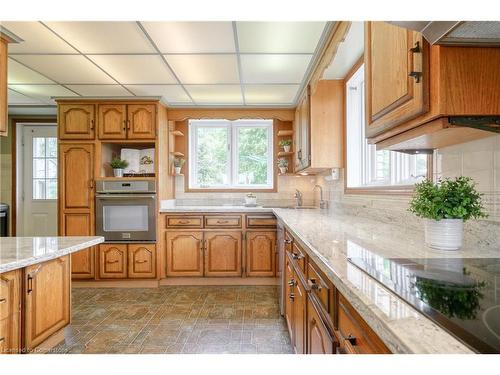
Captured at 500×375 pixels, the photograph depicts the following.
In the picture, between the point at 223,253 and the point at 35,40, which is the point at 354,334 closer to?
the point at 35,40

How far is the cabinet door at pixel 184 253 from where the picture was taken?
12.6 feet

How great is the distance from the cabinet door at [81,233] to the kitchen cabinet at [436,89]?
11.8ft

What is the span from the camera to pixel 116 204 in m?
3.78

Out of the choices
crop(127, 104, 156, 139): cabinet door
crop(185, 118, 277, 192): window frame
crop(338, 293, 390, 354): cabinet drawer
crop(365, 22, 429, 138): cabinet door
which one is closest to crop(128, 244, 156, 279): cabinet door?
crop(185, 118, 277, 192): window frame

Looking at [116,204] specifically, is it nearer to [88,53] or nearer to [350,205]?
[88,53]

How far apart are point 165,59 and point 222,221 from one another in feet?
6.28

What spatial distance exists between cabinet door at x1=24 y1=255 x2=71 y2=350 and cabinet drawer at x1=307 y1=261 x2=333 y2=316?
59.2 inches

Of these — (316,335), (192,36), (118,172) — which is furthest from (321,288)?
(118,172)

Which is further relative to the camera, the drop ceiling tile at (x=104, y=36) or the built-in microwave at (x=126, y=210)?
the built-in microwave at (x=126, y=210)

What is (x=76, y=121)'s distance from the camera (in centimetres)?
380

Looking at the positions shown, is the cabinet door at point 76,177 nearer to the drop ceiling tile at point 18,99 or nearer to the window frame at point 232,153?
the drop ceiling tile at point 18,99

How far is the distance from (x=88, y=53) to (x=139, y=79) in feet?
2.07

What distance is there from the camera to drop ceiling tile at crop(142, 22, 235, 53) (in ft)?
7.07

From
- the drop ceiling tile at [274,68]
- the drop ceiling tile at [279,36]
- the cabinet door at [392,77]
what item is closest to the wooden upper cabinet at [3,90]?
the drop ceiling tile at [279,36]
